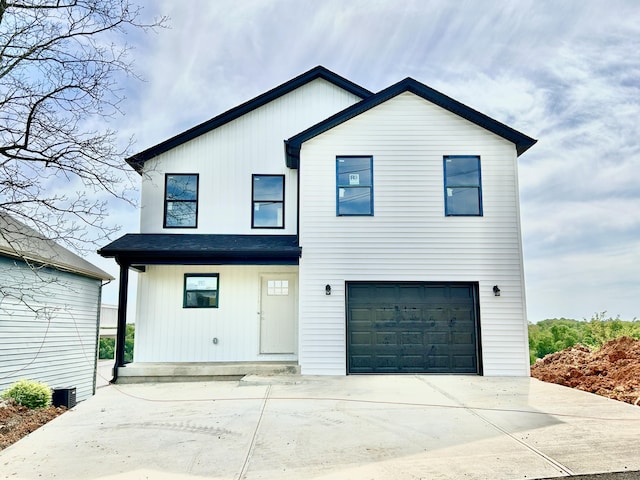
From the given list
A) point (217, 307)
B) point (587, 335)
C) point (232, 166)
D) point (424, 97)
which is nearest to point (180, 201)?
point (232, 166)

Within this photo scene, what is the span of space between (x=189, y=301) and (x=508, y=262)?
26.9 ft

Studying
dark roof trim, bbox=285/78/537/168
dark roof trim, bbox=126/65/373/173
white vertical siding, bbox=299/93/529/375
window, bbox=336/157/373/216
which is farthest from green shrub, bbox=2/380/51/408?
dark roof trim, bbox=285/78/537/168

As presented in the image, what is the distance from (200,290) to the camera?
39.6 feet

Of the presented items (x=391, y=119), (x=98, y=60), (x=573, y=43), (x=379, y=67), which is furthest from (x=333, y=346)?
(x=573, y=43)

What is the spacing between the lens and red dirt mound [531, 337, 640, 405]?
8359 mm

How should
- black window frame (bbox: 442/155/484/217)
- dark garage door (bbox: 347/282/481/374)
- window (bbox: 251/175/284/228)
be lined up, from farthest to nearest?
window (bbox: 251/175/284/228) → black window frame (bbox: 442/155/484/217) → dark garage door (bbox: 347/282/481/374)

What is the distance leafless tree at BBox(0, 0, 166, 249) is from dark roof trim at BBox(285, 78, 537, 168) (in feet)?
13.1

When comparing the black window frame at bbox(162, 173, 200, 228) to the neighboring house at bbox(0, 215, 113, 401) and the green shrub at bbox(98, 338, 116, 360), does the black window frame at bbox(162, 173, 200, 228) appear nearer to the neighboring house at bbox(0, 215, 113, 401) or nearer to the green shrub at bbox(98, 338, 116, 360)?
the neighboring house at bbox(0, 215, 113, 401)

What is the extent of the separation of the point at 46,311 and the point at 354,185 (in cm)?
809

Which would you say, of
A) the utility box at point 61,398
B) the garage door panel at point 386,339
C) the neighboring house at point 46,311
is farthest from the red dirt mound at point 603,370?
the neighboring house at point 46,311

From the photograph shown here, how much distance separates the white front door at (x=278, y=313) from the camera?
11977 mm

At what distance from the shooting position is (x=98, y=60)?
9133 millimetres

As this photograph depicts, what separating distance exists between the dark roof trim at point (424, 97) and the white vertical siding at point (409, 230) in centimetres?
16

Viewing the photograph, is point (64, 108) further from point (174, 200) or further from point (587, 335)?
point (587, 335)
